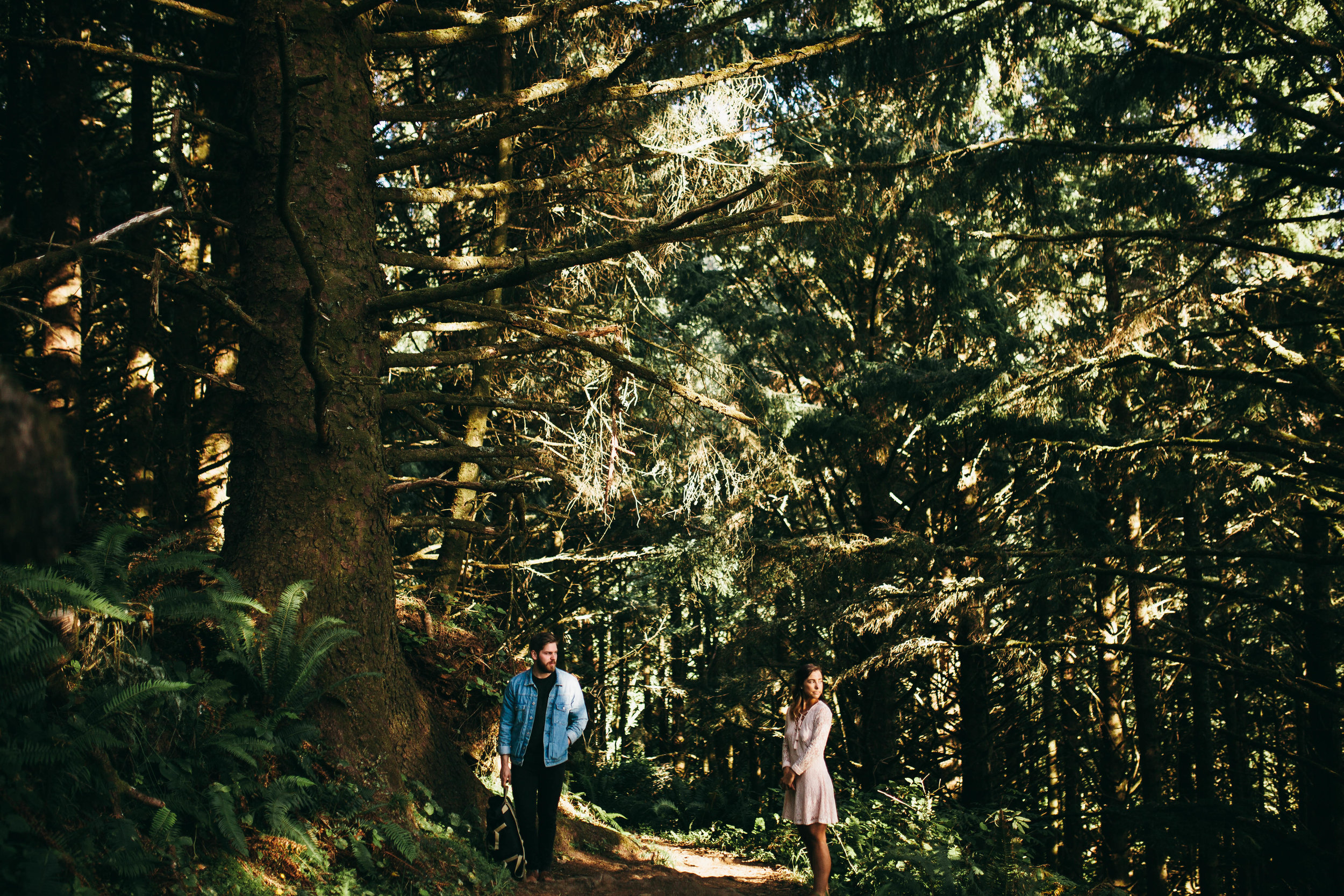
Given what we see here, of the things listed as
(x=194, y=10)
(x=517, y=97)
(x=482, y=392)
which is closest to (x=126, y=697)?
(x=194, y=10)

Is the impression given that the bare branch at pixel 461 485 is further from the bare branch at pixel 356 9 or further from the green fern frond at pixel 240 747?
the bare branch at pixel 356 9

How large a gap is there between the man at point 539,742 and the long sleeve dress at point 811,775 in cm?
168

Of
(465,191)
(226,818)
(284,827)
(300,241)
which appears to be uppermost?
(465,191)

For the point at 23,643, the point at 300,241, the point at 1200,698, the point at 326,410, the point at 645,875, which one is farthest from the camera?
the point at 1200,698

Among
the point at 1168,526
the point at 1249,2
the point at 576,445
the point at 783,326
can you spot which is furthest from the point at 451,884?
the point at 1168,526

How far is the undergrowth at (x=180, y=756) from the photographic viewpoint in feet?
11.3

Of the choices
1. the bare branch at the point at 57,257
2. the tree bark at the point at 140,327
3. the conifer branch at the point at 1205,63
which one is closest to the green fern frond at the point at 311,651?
the bare branch at the point at 57,257

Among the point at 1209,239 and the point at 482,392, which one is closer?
the point at 1209,239

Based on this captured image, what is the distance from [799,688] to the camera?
643cm

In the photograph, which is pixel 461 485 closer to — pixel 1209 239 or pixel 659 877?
pixel 659 877

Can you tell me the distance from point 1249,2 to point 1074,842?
1541 centimetres

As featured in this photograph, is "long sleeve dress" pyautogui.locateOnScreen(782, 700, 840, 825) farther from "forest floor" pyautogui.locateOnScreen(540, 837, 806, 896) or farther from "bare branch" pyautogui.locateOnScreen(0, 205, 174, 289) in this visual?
"bare branch" pyautogui.locateOnScreen(0, 205, 174, 289)

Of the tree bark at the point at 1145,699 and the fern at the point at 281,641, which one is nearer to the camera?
the fern at the point at 281,641

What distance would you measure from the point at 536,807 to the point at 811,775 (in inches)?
82.2
